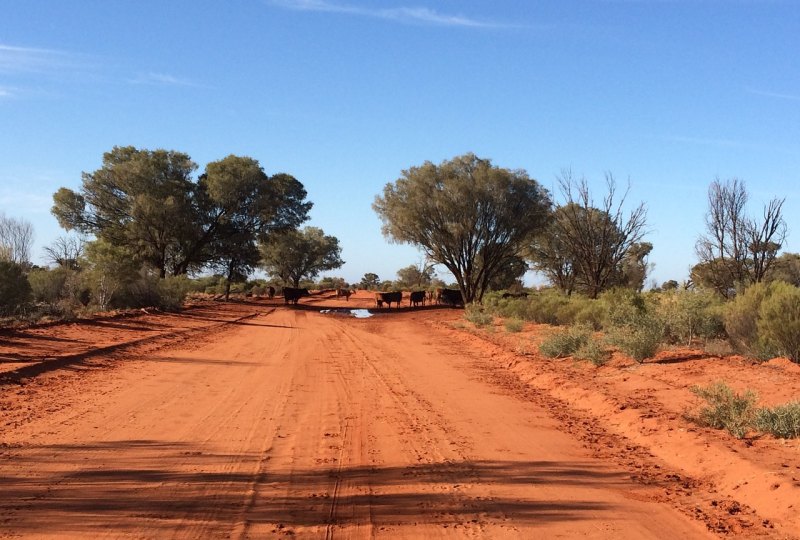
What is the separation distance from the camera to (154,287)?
32094 mm

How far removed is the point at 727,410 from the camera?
827 cm

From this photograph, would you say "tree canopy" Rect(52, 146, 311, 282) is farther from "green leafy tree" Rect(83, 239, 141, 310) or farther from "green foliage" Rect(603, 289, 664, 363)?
"green foliage" Rect(603, 289, 664, 363)

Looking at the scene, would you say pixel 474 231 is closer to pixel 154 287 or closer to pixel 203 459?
pixel 154 287

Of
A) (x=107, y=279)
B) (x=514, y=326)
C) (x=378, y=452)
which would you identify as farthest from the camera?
(x=107, y=279)

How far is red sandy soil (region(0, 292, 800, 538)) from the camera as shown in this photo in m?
5.14

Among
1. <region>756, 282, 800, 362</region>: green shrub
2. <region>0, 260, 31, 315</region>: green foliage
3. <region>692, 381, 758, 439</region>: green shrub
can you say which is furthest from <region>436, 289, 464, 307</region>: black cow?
<region>692, 381, 758, 439</region>: green shrub

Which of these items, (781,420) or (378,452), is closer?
(378,452)

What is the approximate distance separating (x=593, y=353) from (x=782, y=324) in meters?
3.84

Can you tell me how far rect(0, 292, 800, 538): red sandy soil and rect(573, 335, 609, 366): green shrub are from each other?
1.23 ft

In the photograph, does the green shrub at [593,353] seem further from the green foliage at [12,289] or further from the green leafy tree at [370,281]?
the green leafy tree at [370,281]

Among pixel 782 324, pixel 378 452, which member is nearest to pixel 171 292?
pixel 378 452

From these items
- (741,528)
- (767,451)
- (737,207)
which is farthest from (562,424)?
(737,207)

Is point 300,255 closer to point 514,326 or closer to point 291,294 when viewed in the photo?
point 291,294

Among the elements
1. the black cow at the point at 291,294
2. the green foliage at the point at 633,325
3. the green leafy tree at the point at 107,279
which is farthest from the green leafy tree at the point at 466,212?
the green foliage at the point at 633,325
